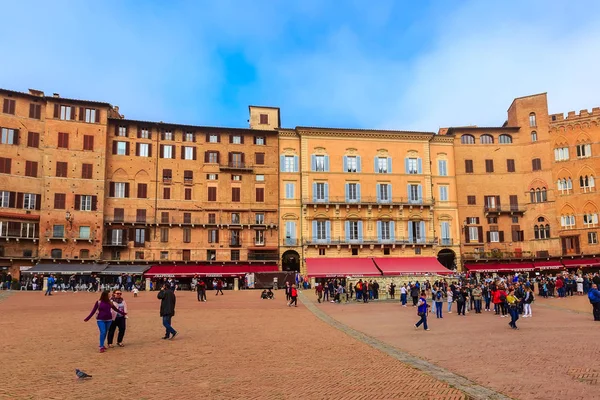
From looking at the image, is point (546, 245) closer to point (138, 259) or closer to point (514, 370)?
point (138, 259)

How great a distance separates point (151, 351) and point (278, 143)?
40.0 metres

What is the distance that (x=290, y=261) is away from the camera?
49.8 meters

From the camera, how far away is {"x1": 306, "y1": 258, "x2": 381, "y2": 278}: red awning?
1789 inches

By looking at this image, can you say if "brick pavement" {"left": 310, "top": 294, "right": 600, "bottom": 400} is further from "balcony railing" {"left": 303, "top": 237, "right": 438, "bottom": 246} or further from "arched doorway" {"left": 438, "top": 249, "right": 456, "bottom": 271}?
"arched doorway" {"left": 438, "top": 249, "right": 456, "bottom": 271}

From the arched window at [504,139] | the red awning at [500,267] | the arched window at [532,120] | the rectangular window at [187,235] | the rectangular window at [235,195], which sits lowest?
the red awning at [500,267]

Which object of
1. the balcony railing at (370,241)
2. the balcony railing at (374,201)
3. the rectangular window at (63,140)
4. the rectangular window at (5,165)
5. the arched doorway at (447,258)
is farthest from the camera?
the arched doorway at (447,258)

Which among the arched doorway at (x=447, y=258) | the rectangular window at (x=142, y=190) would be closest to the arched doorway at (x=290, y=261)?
the rectangular window at (x=142, y=190)

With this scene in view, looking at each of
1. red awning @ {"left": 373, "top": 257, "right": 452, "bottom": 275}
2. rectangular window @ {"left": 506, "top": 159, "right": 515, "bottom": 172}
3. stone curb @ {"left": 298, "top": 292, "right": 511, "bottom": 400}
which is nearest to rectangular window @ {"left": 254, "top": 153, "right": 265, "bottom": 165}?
red awning @ {"left": 373, "top": 257, "right": 452, "bottom": 275}

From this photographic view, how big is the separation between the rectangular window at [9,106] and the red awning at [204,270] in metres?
19.4

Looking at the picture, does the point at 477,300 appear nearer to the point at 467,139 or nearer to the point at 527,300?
the point at 527,300

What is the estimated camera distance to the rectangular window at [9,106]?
43.6 metres

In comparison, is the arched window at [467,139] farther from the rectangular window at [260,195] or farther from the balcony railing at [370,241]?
the rectangular window at [260,195]

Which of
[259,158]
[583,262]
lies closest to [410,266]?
[583,262]

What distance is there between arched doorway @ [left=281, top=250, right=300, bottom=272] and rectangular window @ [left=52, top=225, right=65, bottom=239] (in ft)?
69.0
